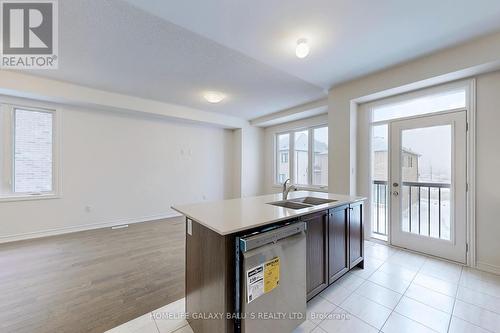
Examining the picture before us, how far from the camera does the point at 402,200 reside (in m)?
3.31

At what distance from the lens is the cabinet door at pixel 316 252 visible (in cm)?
183

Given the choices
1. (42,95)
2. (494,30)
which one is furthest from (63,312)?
(494,30)

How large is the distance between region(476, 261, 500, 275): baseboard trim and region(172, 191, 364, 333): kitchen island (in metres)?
1.85

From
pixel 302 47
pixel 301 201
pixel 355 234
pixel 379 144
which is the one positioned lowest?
pixel 355 234

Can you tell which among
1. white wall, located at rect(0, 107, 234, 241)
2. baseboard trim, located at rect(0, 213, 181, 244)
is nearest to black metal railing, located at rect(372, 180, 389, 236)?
white wall, located at rect(0, 107, 234, 241)

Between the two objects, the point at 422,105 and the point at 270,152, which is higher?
the point at 422,105

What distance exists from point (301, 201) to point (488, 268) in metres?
2.48

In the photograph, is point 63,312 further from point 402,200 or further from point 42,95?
point 402,200

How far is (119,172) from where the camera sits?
4617 millimetres

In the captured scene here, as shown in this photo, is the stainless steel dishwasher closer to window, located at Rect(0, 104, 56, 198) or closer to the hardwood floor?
the hardwood floor

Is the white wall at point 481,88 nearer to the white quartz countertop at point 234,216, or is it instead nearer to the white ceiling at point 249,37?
the white ceiling at point 249,37

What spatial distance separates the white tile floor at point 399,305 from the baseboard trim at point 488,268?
0.11m

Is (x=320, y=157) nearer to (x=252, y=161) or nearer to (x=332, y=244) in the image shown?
(x=252, y=161)

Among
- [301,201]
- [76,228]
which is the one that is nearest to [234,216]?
[301,201]
